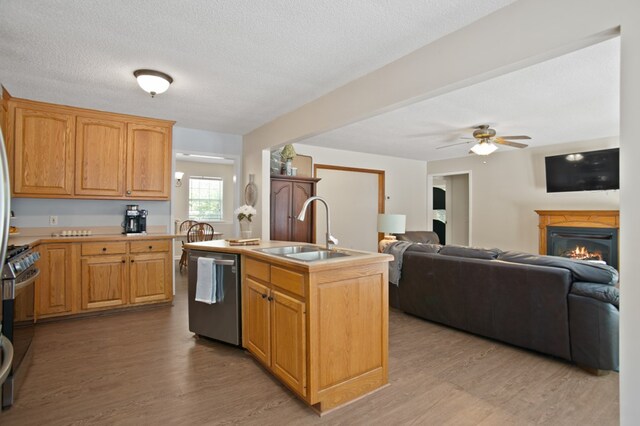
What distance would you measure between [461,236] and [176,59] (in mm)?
6999

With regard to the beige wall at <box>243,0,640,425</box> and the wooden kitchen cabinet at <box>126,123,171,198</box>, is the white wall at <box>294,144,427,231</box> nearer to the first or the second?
the wooden kitchen cabinet at <box>126,123,171,198</box>

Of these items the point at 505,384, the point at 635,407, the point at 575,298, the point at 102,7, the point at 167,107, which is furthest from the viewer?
the point at 167,107

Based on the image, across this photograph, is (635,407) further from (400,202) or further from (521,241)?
(400,202)

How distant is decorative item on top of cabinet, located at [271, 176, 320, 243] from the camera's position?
4766 millimetres

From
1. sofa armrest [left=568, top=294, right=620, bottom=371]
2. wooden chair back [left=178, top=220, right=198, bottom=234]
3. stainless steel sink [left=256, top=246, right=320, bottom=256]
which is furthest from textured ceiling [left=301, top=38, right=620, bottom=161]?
wooden chair back [left=178, top=220, right=198, bottom=234]

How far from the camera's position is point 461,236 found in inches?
308

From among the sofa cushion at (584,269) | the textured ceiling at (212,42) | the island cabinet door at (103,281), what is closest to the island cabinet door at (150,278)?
the island cabinet door at (103,281)

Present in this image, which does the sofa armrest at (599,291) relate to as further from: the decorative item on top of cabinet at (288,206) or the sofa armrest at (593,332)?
the decorative item on top of cabinet at (288,206)

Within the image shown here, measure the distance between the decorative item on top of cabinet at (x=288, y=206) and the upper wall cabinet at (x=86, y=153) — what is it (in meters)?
1.40

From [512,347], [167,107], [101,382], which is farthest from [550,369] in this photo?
[167,107]

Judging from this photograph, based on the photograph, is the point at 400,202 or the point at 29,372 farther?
the point at 400,202

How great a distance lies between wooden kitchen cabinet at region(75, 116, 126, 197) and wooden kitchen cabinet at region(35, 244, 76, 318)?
0.71m

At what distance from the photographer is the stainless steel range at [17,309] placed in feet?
6.57

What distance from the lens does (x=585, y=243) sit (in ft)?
17.7
